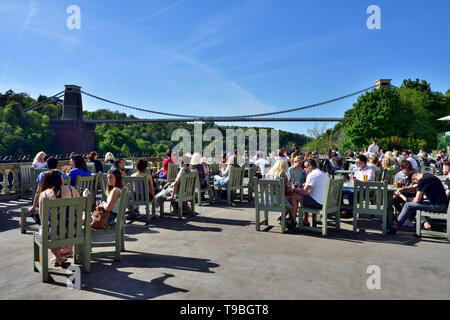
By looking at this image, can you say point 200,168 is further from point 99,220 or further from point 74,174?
point 99,220

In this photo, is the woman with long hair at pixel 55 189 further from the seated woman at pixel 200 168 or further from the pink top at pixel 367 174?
the pink top at pixel 367 174

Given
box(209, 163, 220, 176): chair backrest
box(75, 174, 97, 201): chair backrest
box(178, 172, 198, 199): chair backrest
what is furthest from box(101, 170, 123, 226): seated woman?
box(209, 163, 220, 176): chair backrest

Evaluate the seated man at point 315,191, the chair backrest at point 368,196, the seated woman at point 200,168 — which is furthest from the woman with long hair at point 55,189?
the seated woman at point 200,168

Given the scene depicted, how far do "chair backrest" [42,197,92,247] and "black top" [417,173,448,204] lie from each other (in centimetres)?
447

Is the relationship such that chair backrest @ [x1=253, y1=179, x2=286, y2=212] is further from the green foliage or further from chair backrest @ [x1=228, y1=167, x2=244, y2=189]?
the green foliage

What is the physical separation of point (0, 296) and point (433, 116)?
146 feet

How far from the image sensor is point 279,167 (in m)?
6.20

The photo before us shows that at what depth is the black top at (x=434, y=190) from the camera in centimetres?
536

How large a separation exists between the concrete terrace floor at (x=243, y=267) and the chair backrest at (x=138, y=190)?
0.49m

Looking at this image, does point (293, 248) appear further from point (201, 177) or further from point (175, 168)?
point (175, 168)

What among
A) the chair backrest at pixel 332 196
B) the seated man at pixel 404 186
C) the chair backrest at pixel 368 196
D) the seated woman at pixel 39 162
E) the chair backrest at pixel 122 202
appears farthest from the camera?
the seated woman at pixel 39 162

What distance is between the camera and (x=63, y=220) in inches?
137

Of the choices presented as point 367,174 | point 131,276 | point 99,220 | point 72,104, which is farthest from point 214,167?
point 72,104

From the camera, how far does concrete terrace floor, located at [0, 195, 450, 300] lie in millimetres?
3189
